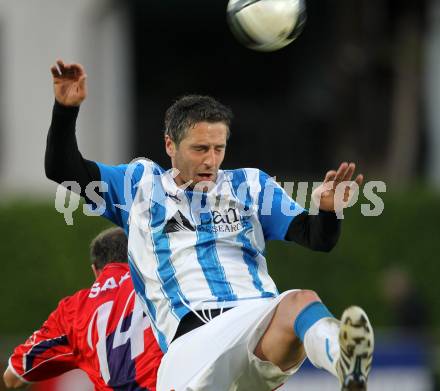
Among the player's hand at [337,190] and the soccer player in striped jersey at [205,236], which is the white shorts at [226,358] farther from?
the player's hand at [337,190]

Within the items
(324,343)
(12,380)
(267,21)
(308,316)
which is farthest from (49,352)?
(267,21)

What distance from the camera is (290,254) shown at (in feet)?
59.0

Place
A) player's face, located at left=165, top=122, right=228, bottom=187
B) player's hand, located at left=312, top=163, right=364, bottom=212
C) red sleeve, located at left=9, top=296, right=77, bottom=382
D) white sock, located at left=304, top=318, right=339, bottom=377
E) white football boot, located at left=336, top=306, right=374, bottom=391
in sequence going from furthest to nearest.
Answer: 1. red sleeve, located at left=9, top=296, right=77, bottom=382
2. player's face, located at left=165, top=122, right=228, bottom=187
3. player's hand, located at left=312, top=163, right=364, bottom=212
4. white sock, located at left=304, top=318, right=339, bottom=377
5. white football boot, located at left=336, top=306, right=374, bottom=391

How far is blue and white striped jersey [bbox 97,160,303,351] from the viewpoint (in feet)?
21.6

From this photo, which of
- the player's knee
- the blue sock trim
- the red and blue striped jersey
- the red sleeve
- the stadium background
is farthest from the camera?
the stadium background

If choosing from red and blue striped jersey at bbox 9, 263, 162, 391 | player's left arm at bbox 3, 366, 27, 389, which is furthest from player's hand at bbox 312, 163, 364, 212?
player's left arm at bbox 3, 366, 27, 389

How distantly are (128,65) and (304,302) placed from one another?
16.0m

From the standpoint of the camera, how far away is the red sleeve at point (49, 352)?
23.7ft

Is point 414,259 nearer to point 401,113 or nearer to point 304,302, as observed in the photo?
point 401,113

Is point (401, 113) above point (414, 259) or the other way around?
above

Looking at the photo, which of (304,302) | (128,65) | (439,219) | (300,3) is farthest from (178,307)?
(128,65)

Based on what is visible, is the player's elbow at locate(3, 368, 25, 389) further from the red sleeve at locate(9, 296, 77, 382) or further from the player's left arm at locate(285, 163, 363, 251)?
the player's left arm at locate(285, 163, 363, 251)

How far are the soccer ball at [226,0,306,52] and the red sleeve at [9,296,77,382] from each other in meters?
1.96

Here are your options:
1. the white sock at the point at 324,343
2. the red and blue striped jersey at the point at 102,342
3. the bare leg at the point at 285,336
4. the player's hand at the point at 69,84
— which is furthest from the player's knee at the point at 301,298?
the player's hand at the point at 69,84
